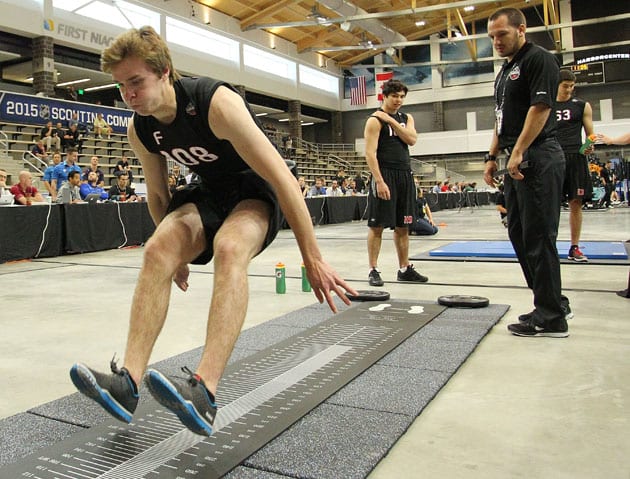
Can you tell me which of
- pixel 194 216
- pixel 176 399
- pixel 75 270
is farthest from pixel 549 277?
pixel 75 270

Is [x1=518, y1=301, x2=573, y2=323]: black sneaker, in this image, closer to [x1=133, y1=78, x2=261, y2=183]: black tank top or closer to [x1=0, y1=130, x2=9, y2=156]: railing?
[x1=133, y1=78, x2=261, y2=183]: black tank top

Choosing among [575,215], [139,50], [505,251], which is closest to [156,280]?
[139,50]

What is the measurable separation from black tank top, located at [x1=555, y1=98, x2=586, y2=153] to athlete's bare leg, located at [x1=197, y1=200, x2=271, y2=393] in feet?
11.9

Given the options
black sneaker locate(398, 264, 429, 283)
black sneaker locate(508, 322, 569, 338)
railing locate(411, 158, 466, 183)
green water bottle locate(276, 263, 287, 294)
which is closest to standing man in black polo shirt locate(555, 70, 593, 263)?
black sneaker locate(398, 264, 429, 283)

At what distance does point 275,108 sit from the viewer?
2302 cm

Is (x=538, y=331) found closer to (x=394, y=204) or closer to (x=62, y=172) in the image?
(x=394, y=204)

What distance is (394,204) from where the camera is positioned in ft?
12.9

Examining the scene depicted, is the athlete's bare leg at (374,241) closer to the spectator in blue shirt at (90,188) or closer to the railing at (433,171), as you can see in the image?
the spectator in blue shirt at (90,188)

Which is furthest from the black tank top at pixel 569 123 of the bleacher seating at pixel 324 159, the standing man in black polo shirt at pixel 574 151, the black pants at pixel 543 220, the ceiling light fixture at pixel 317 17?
the bleacher seating at pixel 324 159

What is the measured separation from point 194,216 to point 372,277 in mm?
2432

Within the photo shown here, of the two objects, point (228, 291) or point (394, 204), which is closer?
point (228, 291)

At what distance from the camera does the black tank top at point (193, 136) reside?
1.56 m

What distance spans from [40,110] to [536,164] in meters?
13.5

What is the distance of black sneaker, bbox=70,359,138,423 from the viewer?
1.28m
